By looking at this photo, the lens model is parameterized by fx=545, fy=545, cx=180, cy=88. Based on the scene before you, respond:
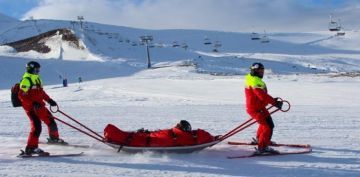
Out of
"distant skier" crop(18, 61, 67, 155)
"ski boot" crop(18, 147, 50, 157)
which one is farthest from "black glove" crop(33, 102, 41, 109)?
"ski boot" crop(18, 147, 50, 157)

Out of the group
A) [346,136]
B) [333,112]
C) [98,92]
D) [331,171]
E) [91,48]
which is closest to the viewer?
[331,171]

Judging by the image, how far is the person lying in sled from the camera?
859 centimetres

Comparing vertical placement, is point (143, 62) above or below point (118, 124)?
above

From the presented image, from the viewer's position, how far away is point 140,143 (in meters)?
8.66

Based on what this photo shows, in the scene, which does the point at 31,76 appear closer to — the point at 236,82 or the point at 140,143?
the point at 140,143

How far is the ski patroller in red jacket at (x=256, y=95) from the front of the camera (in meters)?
8.50

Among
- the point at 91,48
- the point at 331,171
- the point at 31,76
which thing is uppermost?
the point at 91,48

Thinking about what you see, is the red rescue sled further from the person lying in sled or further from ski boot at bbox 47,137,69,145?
ski boot at bbox 47,137,69,145

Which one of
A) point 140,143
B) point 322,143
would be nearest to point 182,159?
point 140,143

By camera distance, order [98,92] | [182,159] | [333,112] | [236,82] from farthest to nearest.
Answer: [236,82] → [98,92] → [333,112] → [182,159]

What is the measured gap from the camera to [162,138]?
28.2 feet

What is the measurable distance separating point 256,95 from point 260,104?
0.19 meters

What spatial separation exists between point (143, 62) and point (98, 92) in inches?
1430

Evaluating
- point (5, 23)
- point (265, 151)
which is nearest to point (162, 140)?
point (265, 151)
